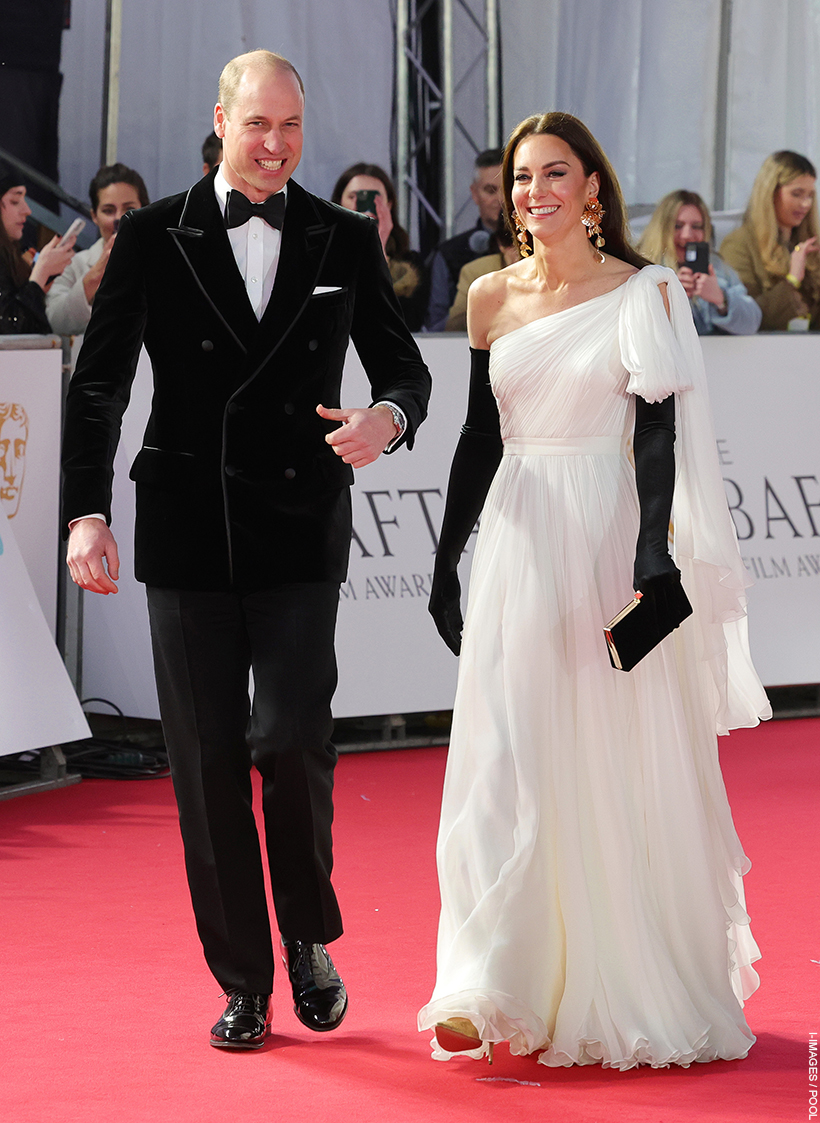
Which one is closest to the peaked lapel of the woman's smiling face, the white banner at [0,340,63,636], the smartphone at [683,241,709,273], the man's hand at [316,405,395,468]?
the man's hand at [316,405,395,468]

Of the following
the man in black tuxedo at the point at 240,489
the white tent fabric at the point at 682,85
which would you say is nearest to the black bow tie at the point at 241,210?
the man in black tuxedo at the point at 240,489

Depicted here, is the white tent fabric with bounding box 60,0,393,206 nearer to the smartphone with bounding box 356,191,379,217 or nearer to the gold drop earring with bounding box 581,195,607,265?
the smartphone with bounding box 356,191,379,217

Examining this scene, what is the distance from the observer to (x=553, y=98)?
8531 mm

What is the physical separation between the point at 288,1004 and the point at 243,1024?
34 centimetres

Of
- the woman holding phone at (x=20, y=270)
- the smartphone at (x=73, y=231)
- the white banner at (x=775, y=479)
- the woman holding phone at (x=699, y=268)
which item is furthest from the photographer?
the woman holding phone at (x=699, y=268)

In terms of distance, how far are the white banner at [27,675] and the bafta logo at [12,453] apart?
0.16 metres

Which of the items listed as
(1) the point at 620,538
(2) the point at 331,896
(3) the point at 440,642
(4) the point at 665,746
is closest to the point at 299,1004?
(2) the point at 331,896

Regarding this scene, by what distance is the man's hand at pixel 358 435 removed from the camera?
9.04 ft

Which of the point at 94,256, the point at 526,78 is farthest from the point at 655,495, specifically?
the point at 526,78

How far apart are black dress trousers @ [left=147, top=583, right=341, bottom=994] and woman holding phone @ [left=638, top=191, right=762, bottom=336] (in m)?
4.56

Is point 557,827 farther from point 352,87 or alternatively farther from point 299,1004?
point 352,87

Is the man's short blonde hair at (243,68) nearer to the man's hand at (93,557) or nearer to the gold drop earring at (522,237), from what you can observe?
the gold drop earring at (522,237)

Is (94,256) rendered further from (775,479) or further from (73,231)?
(775,479)

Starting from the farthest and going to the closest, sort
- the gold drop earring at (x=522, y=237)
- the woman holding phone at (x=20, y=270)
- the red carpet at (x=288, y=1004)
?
the woman holding phone at (x=20, y=270), the gold drop earring at (x=522, y=237), the red carpet at (x=288, y=1004)
